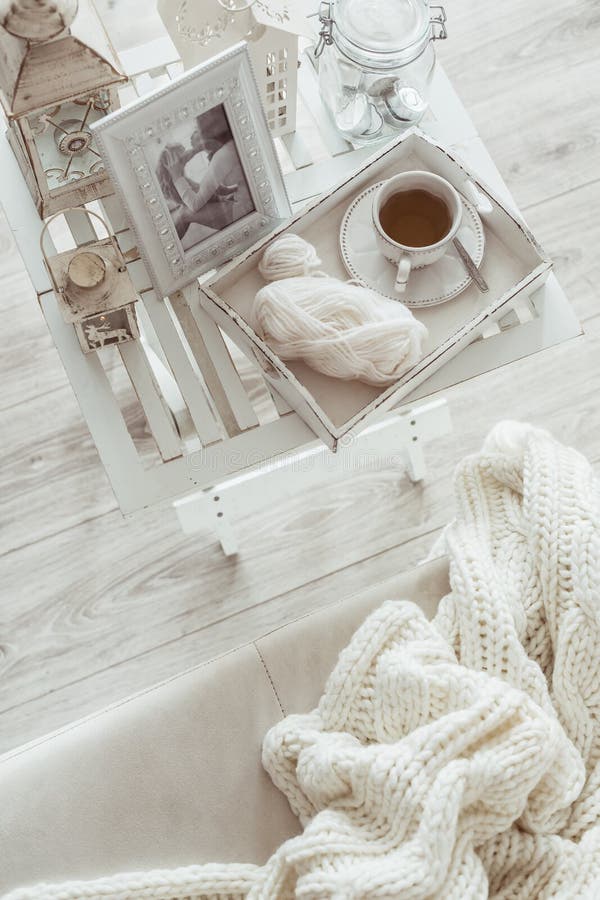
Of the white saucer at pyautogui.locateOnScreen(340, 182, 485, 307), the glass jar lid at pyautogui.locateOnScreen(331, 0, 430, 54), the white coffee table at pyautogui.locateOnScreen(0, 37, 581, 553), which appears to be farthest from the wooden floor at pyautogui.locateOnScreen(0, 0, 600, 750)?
the glass jar lid at pyautogui.locateOnScreen(331, 0, 430, 54)

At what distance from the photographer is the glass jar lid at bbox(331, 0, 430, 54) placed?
3.04 feet

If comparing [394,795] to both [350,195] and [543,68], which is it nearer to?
[350,195]

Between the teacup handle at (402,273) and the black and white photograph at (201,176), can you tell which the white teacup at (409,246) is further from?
the black and white photograph at (201,176)

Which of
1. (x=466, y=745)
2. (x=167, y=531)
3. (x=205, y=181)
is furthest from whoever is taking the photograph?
(x=167, y=531)

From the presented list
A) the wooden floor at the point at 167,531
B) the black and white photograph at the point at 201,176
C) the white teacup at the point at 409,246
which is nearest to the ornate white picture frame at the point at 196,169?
the black and white photograph at the point at 201,176

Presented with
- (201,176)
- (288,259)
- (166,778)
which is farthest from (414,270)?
(166,778)

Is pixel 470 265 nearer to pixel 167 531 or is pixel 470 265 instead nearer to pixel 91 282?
pixel 91 282

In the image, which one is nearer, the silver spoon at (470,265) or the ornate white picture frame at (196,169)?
the ornate white picture frame at (196,169)

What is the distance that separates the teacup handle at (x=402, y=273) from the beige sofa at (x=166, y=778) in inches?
14.5

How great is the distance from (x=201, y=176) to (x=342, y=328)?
20 cm

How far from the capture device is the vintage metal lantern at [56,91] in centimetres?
77

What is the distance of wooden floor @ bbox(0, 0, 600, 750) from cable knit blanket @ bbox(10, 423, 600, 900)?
16.8 inches

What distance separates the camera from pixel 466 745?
31.3 inches

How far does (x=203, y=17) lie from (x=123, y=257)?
24 centimetres
